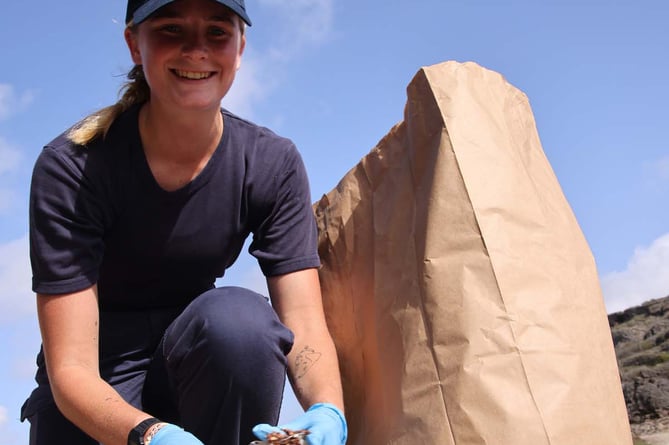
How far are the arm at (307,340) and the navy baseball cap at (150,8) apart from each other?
508mm

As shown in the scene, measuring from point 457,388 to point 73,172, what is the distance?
2.60 ft

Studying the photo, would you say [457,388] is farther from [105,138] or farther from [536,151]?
[105,138]

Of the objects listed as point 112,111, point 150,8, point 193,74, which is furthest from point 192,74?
point 112,111

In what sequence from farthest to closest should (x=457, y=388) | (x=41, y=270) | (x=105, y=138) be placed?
1. (x=105, y=138)
2. (x=41, y=270)
3. (x=457, y=388)

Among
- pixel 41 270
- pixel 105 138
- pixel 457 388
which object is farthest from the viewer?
pixel 105 138

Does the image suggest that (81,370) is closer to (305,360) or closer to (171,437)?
(171,437)

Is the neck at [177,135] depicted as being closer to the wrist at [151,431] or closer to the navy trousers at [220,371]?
the navy trousers at [220,371]

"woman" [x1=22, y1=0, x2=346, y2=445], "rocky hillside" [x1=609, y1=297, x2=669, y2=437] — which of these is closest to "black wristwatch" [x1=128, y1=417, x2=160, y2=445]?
"woman" [x1=22, y1=0, x2=346, y2=445]

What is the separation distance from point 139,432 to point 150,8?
715 mm

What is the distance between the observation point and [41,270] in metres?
1.45

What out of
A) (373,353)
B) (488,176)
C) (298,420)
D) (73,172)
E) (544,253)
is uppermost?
(73,172)

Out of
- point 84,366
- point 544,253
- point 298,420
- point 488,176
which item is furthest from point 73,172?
point 544,253

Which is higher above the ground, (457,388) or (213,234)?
(213,234)

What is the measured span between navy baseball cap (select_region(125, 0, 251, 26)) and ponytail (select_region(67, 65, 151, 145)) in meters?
0.18
